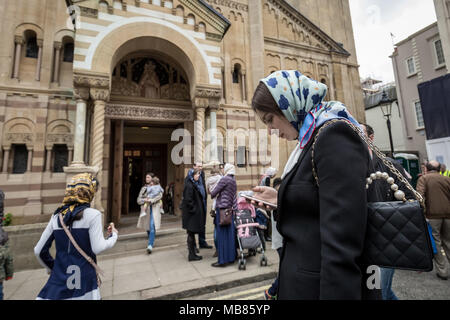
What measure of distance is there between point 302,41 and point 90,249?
13807 millimetres

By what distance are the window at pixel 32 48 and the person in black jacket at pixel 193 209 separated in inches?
291

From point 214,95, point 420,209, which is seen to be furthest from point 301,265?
point 214,95

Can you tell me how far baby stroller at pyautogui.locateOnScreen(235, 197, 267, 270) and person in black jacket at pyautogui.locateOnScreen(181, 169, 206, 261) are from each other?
1.01 m

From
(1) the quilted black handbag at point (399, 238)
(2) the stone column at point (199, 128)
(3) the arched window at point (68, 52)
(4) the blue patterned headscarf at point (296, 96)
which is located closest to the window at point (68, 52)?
(3) the arched window at point (68, 52)

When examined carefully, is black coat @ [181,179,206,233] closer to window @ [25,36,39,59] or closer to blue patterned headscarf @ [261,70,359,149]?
blue patterned headscarf @ [261,70,359,149]

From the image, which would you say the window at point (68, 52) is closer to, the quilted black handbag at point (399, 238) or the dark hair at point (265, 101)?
the dark hair at point (265, 101)

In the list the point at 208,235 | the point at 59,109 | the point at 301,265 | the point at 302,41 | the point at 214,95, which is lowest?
the point at 208,235

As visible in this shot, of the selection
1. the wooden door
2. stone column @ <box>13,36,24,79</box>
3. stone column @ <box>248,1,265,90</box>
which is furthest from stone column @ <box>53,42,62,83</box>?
stone column @ <box>248,1,265,90</box>

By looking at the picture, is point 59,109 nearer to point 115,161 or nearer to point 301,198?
point 115,161

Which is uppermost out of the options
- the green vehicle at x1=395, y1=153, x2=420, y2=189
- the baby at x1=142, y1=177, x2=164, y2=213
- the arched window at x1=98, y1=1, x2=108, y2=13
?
the arched window at x1=98, y1=1, x2=108, y2=13

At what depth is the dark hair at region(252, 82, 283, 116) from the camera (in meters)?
1.29

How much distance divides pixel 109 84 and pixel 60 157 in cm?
318

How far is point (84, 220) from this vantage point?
238 cm

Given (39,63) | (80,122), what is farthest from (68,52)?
(80,122)
